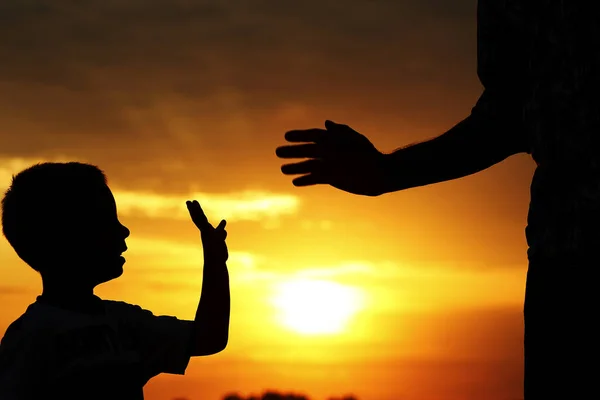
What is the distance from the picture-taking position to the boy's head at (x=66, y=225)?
3.36 m

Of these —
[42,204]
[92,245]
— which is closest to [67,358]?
[92,245]

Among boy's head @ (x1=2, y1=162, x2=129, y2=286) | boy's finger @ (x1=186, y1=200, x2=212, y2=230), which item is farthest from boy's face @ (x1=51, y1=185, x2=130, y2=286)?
boy's finger @ (x1=186, y1=200, x2=212, y2=230)

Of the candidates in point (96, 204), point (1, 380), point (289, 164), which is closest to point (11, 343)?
point (1, 380)

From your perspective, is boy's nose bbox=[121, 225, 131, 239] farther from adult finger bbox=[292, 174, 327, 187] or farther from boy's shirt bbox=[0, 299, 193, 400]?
adult finger bbox=[292, 174, 327, 187]

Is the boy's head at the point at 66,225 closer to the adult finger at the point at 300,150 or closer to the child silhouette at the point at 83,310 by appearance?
the child silhouette at the point at 83,310

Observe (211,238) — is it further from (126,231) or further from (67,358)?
(67,358)

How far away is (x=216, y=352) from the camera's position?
3.62 meters

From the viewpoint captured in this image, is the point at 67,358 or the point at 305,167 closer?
the point at 67,358

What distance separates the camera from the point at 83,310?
3.37 meters

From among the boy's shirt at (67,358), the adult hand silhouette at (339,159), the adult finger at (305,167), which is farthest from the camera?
the adult finger at (305,167)

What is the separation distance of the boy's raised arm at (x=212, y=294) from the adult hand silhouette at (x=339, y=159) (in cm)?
54

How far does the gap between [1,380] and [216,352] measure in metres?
0.93

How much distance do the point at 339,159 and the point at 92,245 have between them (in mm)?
1162

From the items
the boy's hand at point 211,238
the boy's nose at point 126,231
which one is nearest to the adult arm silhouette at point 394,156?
the boy's hand at point 211,238
